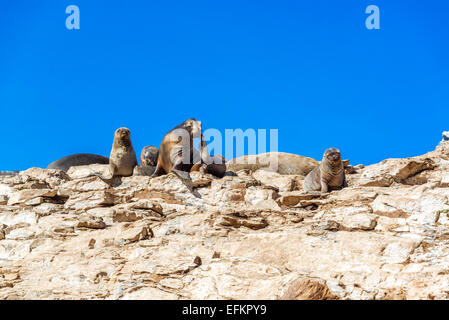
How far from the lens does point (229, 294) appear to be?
416cm

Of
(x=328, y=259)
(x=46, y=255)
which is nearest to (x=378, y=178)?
(x=328, y=259)

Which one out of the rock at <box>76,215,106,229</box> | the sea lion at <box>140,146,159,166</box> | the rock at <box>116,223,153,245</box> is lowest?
the rock at <box>116,223,153,245</box>

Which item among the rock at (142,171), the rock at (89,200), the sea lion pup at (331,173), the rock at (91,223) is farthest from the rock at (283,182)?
the rock at (91,223)

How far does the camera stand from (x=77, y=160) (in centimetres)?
1628

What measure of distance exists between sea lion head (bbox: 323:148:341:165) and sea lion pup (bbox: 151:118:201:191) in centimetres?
331

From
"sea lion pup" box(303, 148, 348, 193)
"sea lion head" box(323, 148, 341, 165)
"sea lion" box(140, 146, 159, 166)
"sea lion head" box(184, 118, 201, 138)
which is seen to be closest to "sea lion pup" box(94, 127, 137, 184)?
"sea lion" box(140, 146, 159, 166)

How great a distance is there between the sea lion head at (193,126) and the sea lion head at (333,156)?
11.4 ft

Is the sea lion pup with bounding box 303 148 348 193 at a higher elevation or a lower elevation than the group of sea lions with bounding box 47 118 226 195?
lower

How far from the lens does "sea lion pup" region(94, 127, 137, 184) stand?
11.2m

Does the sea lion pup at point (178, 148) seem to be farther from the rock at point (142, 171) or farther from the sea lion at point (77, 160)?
the sea lion at point (77, 160)

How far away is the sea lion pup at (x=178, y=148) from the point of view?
10997mm

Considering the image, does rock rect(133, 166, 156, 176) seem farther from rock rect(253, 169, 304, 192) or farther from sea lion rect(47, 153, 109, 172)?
sea lion rect(47, 153, 109, 172)
